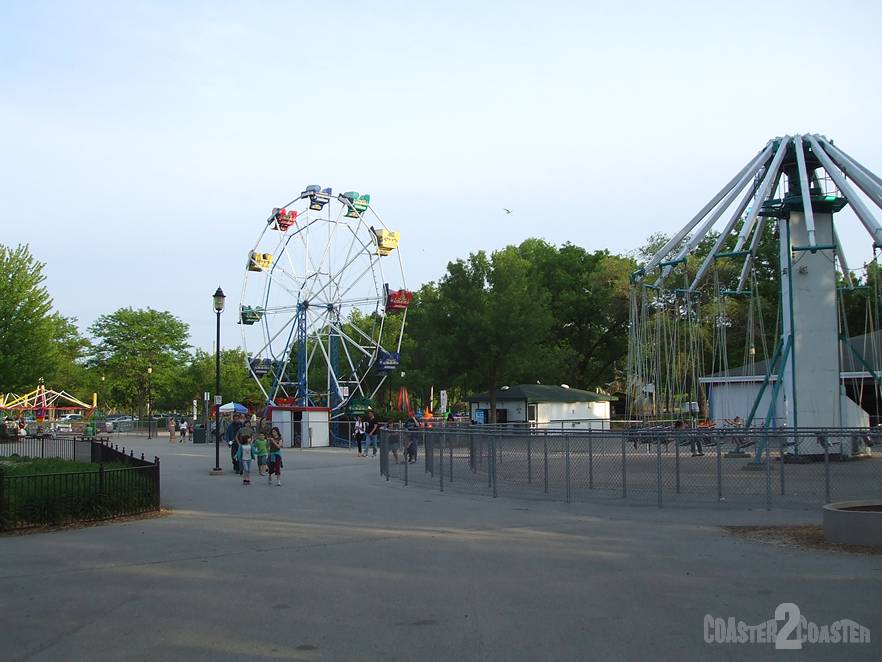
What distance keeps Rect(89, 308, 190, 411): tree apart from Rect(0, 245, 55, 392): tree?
5021cm

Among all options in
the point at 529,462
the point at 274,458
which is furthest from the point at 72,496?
the point at 529,462

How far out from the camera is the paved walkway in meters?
7.47

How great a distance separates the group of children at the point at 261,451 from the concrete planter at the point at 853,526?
1400 cm

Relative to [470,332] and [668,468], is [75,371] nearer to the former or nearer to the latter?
[470,332]

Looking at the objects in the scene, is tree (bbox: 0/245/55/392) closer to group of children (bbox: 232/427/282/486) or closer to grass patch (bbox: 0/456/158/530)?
group of children (bbox: 232/427/282/486)

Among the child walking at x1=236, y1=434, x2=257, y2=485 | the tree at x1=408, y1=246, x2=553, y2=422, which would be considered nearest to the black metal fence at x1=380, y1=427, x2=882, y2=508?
the child walking at x1=236, y1=434, x2=257, y2=485

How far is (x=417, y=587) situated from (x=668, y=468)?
392 inches

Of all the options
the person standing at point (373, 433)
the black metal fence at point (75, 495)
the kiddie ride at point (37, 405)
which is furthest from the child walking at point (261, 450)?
the kiddie ride at point (37, 405)

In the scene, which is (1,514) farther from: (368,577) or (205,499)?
(368,577)

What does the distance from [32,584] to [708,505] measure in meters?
11.8

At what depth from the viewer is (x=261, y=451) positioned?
24.6m

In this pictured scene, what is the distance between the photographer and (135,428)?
243 ft

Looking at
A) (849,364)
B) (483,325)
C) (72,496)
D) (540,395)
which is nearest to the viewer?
(72,496)

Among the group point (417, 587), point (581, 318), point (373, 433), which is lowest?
point (417, 587)
